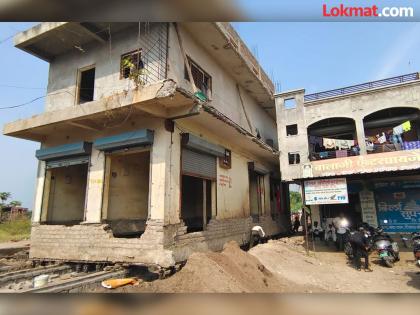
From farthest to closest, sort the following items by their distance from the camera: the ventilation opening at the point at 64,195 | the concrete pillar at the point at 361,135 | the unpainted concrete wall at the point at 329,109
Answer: the concrete pillar at the point at 361,135, the unpainted concrete wall at the point at 329,109, the ventilation opening at the point at 64,195

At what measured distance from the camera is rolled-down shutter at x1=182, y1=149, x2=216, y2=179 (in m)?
10.2

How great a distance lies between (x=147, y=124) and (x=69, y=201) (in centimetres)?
581

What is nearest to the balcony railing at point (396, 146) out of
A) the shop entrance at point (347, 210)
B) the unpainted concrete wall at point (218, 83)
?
the shop entrance at point (347, 210)

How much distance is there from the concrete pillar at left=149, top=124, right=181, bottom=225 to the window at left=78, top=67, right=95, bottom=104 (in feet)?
17.2

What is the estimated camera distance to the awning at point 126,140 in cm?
916

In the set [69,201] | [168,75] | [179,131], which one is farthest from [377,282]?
[69,201]

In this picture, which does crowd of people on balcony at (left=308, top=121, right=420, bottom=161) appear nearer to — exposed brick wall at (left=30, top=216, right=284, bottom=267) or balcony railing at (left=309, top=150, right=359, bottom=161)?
balcony railing at (left=309, top=150, right=359, bottom=161)

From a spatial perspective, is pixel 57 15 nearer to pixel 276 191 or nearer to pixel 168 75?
pixel 168 75

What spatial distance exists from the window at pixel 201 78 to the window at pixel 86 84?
4.14 metres

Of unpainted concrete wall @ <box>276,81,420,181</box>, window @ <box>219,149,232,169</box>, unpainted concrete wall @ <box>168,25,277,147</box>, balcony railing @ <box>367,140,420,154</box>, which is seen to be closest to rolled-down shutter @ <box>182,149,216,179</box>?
window @ <box>219,149,232,169</box>

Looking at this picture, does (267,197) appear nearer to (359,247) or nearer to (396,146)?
(396,146)

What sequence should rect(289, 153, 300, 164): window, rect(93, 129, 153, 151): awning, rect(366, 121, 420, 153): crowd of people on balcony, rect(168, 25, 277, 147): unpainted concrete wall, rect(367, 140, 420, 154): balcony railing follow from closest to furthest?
1. rect(93, 129, 153, 151): awning
2. rect(168, 25, 277, 147): unpainted concrete wall
3. rect(367, 140, 420, 154): balcony railing
4. rect(366, 121, 420, 153): crowd of people on balcony
5. rect(289, 153, 300, 164): window

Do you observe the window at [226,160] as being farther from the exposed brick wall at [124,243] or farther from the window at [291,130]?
the window at [291,130]

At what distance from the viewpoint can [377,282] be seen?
862 centimetres
